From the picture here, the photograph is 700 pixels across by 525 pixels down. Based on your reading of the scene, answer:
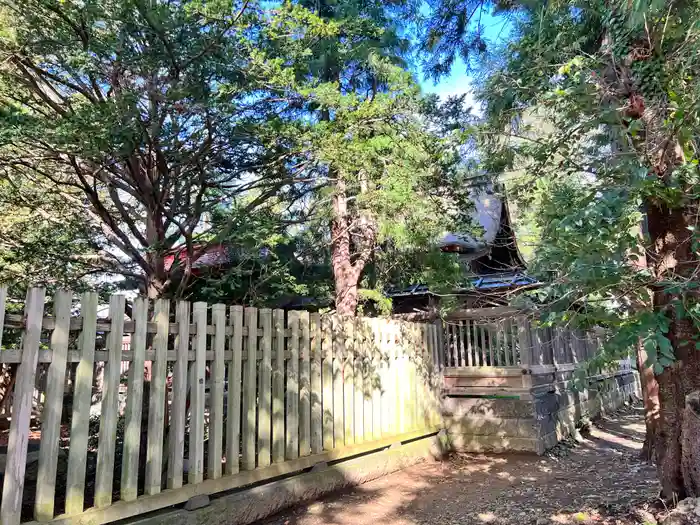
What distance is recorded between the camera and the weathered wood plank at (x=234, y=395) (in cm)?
420

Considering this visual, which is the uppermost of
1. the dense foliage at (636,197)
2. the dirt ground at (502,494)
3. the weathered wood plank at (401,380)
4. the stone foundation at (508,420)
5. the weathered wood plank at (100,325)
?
the dense foliage at (636,197)

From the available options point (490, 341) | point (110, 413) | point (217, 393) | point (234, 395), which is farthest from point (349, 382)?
point (490, 341)

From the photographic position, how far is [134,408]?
3.60 metres

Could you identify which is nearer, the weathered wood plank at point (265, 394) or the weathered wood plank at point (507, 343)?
the weathered wood plank at point (265, 394)

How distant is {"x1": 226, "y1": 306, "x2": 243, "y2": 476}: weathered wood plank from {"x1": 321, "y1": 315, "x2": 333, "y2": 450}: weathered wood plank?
46.0 inches

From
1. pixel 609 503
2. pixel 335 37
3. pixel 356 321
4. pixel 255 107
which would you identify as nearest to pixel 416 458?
pixel 356 321

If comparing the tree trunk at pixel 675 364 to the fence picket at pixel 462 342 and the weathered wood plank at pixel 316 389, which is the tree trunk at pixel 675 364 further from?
the fence picket at pixel 462 342

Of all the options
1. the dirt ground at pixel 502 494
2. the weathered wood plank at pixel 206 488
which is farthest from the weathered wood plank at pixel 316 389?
the dirt ground at pixel 502 494

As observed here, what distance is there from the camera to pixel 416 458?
6.90m

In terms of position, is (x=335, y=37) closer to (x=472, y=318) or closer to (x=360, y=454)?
(x=472, y=318)

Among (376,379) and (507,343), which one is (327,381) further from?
(507,343)

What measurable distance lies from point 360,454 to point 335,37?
5.45 meters

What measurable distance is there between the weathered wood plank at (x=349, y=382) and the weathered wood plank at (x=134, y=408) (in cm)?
259

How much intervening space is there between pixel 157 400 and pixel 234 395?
2.27 ft
